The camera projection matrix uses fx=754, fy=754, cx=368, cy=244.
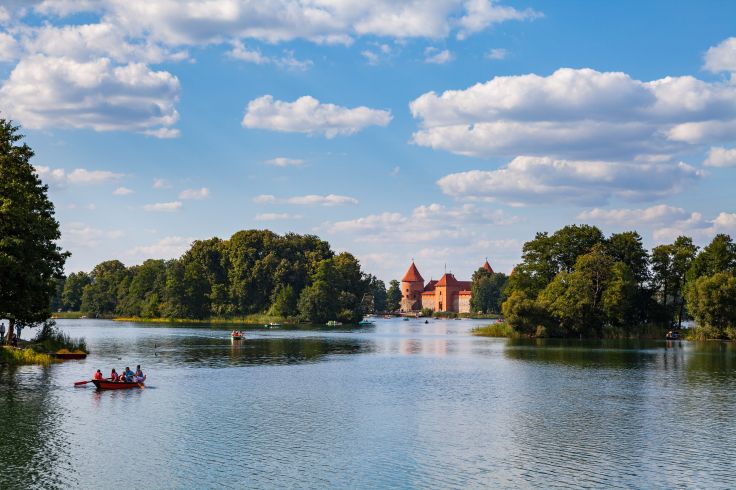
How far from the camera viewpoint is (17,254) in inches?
2404

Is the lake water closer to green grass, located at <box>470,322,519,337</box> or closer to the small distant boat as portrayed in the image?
the small distant boat

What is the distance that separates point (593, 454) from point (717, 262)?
10210 cm

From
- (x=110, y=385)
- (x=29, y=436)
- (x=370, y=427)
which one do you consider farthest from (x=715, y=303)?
(x=29, y=436)

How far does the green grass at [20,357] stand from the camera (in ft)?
220

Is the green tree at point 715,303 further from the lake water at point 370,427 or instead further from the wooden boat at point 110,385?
the wooden boat at point 110,385

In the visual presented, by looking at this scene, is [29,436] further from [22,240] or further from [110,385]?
[22,240]

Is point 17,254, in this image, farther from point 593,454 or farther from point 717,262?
point 717,262

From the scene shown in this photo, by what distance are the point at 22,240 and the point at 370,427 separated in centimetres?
3534

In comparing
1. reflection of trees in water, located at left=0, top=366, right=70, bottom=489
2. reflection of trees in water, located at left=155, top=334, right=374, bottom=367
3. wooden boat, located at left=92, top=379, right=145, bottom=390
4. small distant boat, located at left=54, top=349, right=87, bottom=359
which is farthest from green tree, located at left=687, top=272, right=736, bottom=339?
reflection of trees in water, located at left=0, top=366, right=70, bottom=489

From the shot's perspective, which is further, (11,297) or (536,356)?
(536,356)

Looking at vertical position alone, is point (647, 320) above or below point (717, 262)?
below

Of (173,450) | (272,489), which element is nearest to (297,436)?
(173,450)

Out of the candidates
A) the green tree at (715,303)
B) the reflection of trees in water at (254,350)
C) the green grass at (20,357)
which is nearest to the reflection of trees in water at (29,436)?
the green grass at (20,357)

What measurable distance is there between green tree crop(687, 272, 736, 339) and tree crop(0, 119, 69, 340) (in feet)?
298
